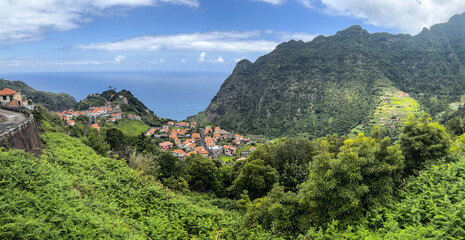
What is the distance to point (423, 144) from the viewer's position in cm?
970

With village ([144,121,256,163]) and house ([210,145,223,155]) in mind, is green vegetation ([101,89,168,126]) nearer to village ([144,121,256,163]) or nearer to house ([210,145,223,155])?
village ([144,121,256,163])

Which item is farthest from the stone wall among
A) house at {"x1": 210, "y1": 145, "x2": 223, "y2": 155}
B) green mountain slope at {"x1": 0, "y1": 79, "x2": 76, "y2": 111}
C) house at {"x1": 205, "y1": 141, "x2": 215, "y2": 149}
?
green mountain slope at {"x1": 0, "y1": 79, "x2": 76, "y2": 111}

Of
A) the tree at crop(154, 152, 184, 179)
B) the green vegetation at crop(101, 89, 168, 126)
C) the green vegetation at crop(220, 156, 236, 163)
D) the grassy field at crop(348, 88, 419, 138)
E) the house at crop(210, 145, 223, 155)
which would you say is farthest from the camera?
the green vegetation at crop(101, 89, 168, 126)

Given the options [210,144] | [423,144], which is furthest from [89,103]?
[423,144]

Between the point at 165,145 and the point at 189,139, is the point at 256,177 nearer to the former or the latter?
the point at 165,145

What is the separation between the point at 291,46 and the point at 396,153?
20009 centimetres

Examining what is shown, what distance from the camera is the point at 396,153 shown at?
7613mm

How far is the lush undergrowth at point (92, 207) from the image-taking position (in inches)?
194

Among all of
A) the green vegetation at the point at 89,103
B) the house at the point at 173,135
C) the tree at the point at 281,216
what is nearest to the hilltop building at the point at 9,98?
the house at the point at 173,135

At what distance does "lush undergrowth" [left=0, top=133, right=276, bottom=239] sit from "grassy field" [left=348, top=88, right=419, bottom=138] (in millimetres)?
75018

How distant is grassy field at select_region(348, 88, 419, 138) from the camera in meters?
73.2

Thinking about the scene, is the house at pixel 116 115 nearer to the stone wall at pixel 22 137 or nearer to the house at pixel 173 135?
the house at pixel 173 135

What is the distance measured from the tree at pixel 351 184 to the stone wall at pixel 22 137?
47.7 ft

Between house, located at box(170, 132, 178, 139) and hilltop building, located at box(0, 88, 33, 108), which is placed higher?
hilltop building, located at box(0, 88, 33, 108)
